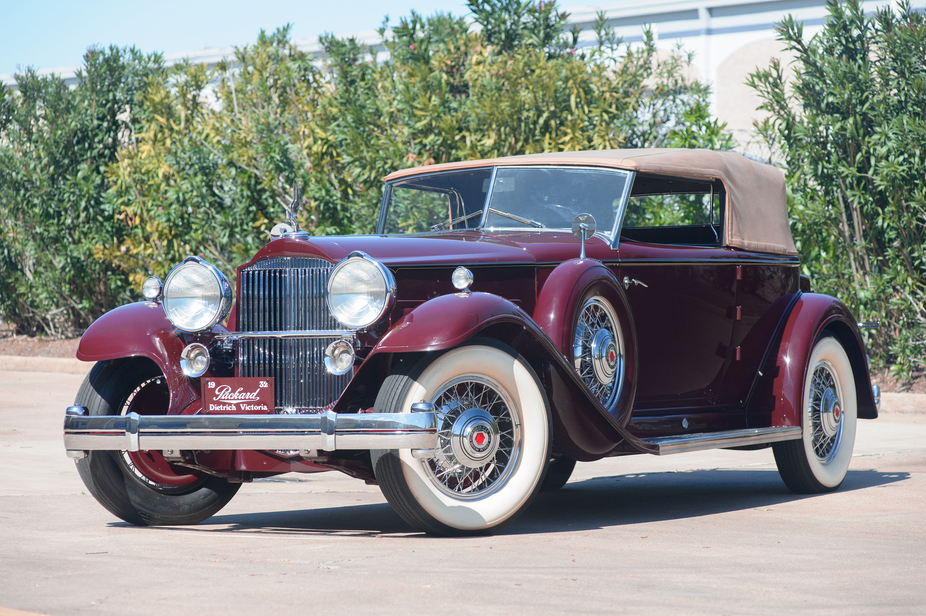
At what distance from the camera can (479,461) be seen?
15.4 ft

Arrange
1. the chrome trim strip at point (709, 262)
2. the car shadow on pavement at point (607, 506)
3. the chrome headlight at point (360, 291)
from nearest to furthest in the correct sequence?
the chrome headlight at point (360, 291)
the car shadow on pavement at point (607, 506)
the chrome trim strip at point (709, 262)

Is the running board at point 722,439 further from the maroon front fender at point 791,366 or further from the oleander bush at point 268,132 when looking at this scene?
the oleander bush at point 268,132

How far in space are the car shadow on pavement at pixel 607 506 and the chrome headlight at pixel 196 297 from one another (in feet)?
3.18

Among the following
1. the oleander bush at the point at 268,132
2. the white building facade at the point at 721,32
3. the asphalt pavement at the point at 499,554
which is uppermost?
the white building facade at the point at 721,32

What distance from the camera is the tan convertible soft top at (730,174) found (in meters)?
6.20

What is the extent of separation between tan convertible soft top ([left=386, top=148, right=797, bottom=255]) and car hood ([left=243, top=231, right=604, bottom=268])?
64 centimetres

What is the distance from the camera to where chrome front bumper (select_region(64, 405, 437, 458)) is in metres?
4.36

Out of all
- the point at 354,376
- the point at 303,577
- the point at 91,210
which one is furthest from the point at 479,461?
the point at 91,210

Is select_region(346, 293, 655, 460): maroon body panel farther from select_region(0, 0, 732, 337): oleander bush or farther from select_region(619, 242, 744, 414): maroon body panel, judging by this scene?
select_region(0, 0, 732, 337): oleander bush

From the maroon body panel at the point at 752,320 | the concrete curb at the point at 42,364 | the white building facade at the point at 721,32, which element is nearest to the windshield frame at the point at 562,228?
the maroon body panel at the point at 752,320

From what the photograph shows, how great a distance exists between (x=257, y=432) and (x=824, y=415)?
12.5 feet

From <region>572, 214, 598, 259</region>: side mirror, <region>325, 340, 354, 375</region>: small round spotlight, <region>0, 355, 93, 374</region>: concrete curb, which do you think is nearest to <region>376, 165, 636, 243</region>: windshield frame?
<region>572, 214, 598, 259</region>: side mirror

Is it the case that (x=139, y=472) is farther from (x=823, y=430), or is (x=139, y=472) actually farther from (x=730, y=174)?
(x=823, y=430)

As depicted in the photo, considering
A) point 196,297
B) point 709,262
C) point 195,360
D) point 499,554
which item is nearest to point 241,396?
point 195,360
